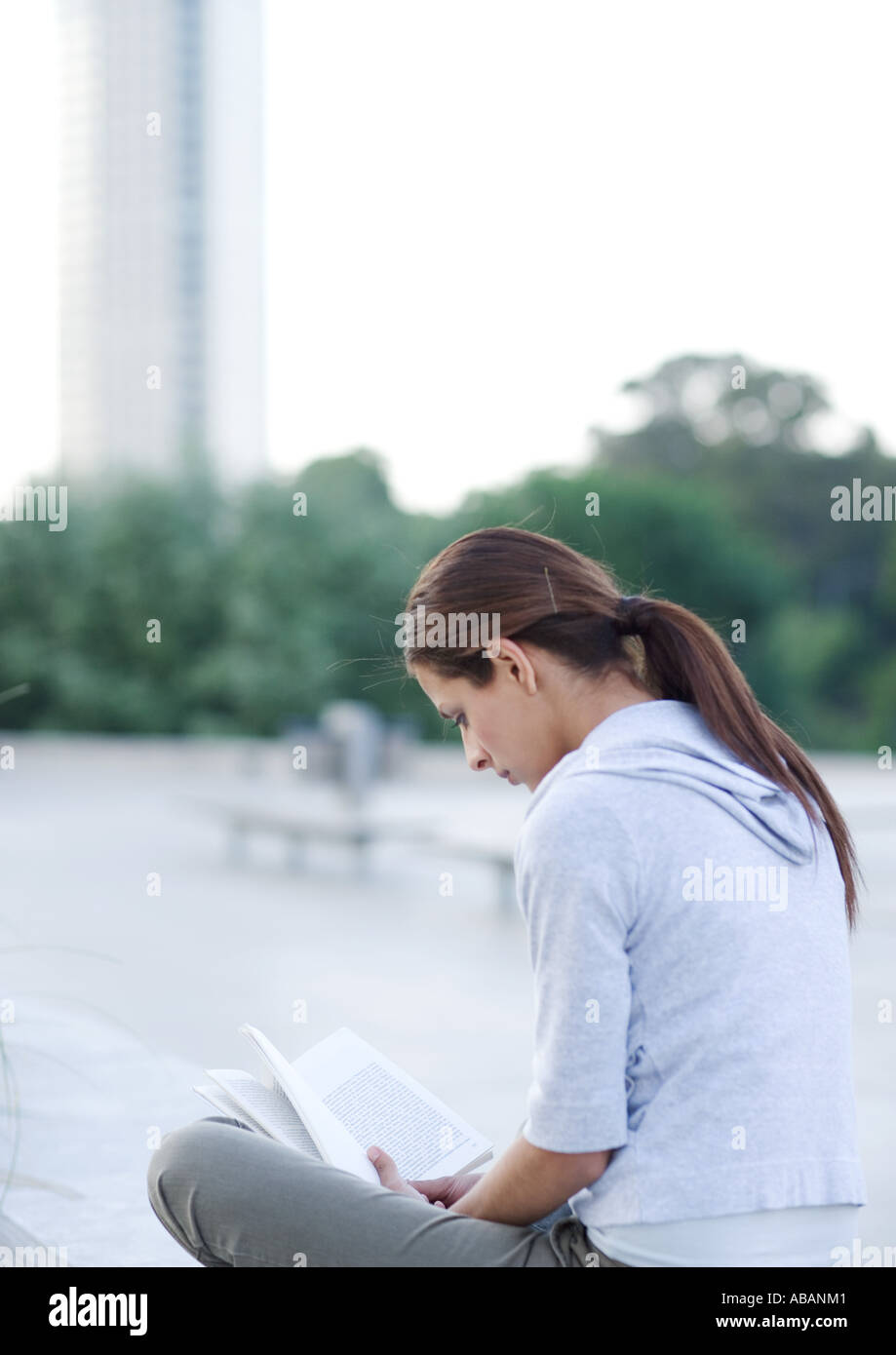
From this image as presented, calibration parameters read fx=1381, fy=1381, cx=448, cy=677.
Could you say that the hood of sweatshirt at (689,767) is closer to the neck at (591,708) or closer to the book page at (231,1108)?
the neck at (591,708)

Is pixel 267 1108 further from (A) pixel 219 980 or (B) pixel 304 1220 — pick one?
(A) pixel 219 980

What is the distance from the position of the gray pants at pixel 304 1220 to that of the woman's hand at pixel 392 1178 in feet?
0.28

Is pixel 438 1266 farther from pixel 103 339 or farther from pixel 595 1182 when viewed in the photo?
pixel 103 339

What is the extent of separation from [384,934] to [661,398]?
11.8 meters

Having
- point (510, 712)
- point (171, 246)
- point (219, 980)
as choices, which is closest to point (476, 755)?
point (510, 712)

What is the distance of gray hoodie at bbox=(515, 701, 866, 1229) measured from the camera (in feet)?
3.59

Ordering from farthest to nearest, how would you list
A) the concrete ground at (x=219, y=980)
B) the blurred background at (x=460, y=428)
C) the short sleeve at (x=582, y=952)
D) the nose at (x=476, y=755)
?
the blurred background at (x=460, y=428) < the concrete ground at (x=219, y=980) < the nose at (x=476, y=755) < the short sleeve at (x=582, y=952)

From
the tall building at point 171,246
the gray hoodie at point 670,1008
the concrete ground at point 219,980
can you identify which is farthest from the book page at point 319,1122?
the tall building at point 171,246

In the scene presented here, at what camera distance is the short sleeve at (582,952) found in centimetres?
108

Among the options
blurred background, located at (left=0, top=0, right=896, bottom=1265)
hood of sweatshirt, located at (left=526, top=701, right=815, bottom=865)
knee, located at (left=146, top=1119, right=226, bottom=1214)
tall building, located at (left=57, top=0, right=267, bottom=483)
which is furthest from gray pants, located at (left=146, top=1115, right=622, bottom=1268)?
tall building, located at (left=57, top=0, right=267, bottom=483)

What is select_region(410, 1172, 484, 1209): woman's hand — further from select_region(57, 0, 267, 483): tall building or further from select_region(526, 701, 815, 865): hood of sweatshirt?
select_region(57, 0, 267, 483): tall building

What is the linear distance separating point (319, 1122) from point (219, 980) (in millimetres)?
2650

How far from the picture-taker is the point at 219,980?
A: 3.94 meters

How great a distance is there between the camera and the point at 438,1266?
1198 millimetres
